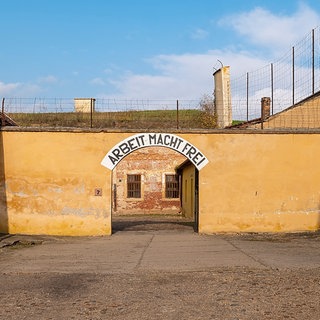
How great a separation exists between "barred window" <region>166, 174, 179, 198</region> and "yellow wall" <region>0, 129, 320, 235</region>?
15.5 metres

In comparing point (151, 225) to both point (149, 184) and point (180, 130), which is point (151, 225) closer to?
point (180, 130)

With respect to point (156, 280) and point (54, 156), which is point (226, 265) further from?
point (54, 156)

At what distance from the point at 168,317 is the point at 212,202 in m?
9.14

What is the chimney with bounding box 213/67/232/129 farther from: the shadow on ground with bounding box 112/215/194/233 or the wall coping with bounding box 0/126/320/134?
the wall coping with bounding box 0/126/320/134

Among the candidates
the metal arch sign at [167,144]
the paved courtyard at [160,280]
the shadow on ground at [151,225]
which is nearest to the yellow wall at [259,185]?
the metal arch sign at [167,144]

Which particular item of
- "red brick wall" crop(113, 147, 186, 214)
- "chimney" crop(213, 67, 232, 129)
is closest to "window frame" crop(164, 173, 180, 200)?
"red brick wall" crop(113, 147, 186, 214)

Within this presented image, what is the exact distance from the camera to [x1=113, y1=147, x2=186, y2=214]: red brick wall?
97.9 feet

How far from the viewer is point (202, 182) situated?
14555mm

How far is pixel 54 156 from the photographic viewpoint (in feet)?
46.7

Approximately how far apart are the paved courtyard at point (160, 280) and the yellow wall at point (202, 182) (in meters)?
1.65

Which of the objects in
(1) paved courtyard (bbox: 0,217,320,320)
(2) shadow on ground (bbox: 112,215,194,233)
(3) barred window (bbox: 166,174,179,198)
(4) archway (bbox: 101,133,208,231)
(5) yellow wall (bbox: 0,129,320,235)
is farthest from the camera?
(3) barred window (bbox: 166,174,179,198)

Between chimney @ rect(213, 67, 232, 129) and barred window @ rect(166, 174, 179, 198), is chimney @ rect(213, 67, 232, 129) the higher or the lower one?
the higher one

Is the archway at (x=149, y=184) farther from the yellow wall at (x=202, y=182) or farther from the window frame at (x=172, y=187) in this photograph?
the yellow wall at (x=202, y=182)

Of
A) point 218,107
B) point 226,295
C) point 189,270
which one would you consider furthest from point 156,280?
point 218,107
